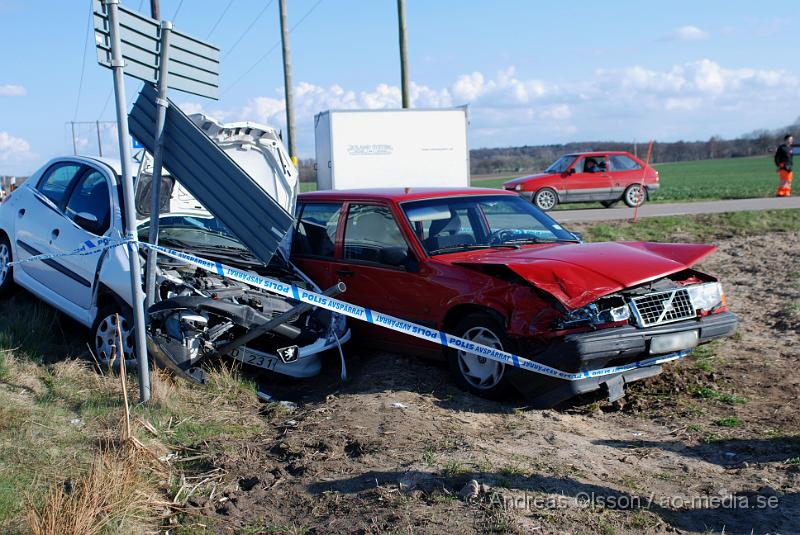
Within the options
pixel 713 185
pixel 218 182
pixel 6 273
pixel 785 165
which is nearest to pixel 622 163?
pixel 785 165

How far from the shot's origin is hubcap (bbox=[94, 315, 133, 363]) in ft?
21.2

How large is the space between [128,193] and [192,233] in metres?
2.12

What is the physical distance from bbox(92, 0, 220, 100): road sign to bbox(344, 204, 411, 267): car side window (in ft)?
6.14

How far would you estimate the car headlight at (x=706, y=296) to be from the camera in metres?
6.00

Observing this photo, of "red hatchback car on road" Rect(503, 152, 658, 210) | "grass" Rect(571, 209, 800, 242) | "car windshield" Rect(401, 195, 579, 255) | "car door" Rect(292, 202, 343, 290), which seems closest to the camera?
"car windshield" Rect(401, 195, 579, 255)

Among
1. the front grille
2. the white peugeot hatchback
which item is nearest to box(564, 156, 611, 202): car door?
Answer: the white peugeot hatchback

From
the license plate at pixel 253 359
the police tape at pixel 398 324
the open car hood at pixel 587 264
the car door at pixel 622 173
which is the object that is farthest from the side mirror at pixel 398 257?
the car door at pixel 622 173

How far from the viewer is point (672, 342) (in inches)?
225

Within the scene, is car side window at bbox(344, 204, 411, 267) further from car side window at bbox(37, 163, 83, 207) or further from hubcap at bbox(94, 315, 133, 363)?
car side window at bbox(37, 163, 83, 207)

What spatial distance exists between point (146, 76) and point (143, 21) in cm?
36

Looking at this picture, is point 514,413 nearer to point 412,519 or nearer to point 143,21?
point 412,519

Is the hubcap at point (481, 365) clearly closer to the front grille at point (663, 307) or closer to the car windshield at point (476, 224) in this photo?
the car windshield at point (476, 224)

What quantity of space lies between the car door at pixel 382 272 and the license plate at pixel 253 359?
1.02 m

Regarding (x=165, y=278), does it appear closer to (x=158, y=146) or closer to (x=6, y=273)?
(x=158, y=146)
